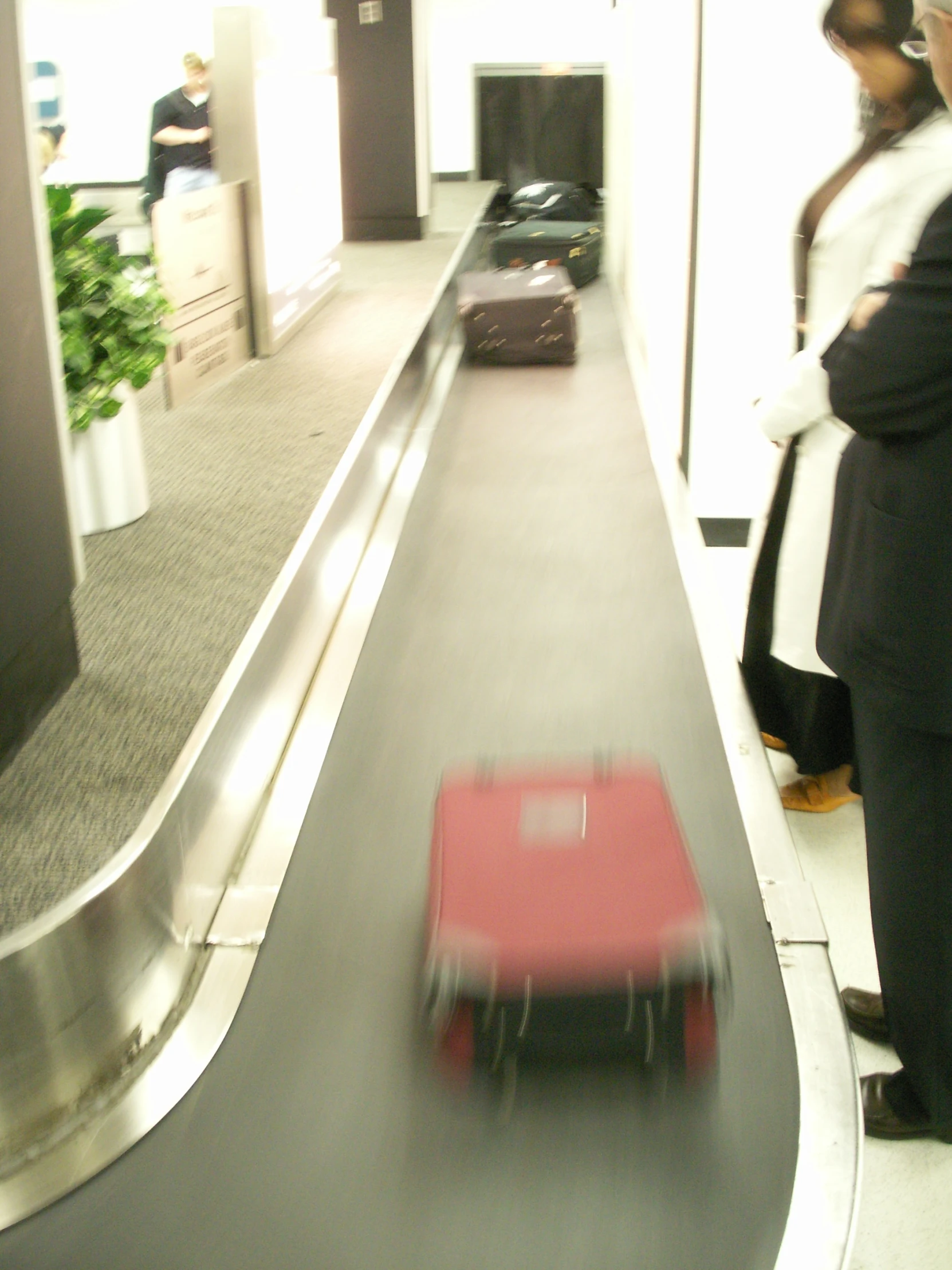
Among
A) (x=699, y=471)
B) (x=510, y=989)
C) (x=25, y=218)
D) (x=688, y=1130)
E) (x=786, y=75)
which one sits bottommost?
(x=699, y=471)

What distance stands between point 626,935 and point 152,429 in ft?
5.70

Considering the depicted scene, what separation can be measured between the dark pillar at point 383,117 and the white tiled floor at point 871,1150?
4.03 meters

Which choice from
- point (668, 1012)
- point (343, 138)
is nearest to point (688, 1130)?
point (668, 1012)

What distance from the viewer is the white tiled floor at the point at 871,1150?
150cm

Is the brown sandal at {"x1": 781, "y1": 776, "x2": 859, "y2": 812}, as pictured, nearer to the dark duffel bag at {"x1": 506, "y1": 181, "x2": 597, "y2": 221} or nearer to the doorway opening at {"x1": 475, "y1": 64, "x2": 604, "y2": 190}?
the dark duffel bag at {"x1": 506, "y1": 181, "x2": 597, "y2": 221}

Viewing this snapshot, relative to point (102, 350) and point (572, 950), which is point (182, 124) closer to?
point (102, 350)

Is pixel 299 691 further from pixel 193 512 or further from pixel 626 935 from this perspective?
pixel 626 935

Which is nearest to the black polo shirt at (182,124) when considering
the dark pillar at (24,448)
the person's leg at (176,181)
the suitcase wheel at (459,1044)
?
the person's leg at (176,181)

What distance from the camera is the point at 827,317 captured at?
73.1 inches

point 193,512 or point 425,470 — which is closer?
point 193,512

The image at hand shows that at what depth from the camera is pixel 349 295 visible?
155 inches

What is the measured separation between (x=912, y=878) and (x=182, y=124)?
5626mm

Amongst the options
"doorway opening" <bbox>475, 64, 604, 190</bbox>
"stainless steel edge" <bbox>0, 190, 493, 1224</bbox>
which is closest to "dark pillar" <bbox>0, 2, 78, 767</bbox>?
"stainless steel edge" <bbox>0, 190, 493, 1224</bbox>

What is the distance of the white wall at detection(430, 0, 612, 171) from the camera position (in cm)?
935
